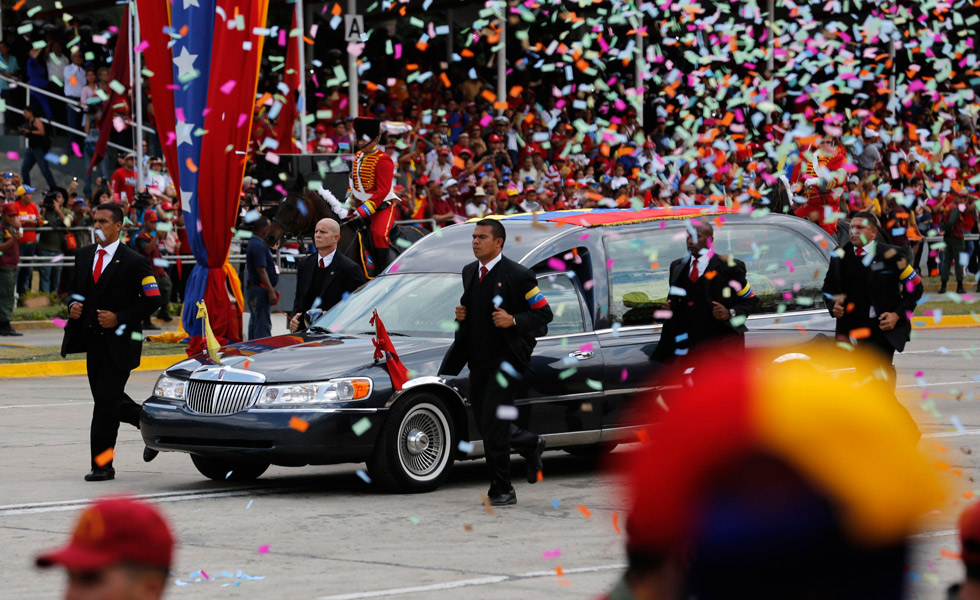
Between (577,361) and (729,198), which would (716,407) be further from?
(729,198)

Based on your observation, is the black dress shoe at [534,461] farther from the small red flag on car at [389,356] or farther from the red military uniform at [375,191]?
the red military uniform at [375,191]

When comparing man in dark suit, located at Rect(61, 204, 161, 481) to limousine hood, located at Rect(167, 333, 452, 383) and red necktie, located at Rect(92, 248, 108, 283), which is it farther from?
limousine hood, located at Rect(167, 333, 452, 383)

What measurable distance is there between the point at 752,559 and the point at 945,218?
30.1 meters

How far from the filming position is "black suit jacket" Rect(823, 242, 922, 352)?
11.8 metres

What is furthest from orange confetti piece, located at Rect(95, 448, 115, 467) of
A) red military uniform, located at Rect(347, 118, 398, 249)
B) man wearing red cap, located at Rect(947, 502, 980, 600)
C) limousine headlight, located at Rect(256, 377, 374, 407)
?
man wearing red cap, located at Rect(947, 502, 980, 600)

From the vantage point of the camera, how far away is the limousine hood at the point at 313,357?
10.0 meters

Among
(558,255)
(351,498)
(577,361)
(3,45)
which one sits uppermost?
(3,45)

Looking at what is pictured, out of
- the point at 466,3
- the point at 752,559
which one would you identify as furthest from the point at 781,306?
the point at 466,3

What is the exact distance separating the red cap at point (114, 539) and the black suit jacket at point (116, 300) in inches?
355

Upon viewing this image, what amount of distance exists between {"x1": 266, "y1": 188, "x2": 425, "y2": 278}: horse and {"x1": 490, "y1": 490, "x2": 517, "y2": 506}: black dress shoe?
25.7 ft

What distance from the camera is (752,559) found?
1.74 meters

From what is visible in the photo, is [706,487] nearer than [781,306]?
Yes

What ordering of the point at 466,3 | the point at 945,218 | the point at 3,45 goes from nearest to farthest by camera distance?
1. the point at 3,45
2. the point at 945,218
3. the point at 466,3

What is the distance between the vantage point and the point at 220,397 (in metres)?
10.1
